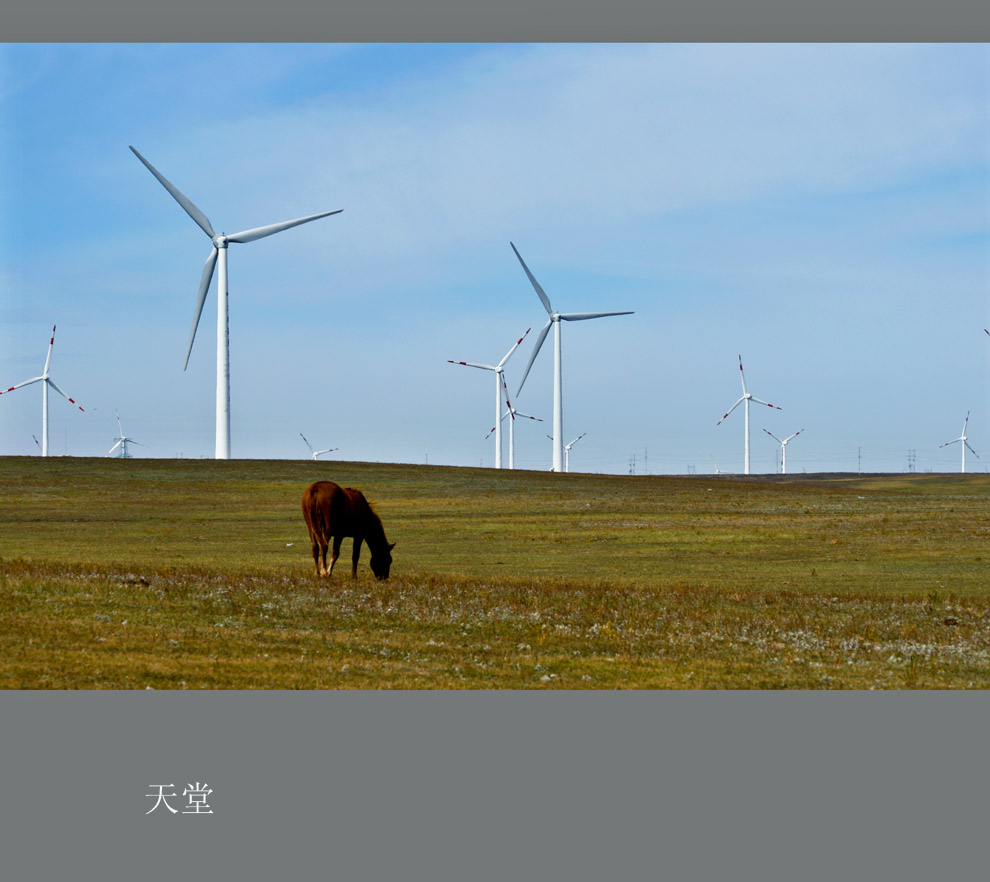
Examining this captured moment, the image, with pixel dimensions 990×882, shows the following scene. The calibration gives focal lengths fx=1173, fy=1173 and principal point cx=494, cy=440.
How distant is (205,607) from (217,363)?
70.2 metres

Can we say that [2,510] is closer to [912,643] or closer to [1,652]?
[1,652]

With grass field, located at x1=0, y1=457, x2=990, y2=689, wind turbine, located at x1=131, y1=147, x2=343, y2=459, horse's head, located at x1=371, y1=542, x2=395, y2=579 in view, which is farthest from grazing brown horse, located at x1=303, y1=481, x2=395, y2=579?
wind turbine, located at x1=131, y1=147, x2=343, y2=459

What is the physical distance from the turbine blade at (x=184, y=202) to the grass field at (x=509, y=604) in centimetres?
3587

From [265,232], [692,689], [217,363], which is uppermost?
[265,232]

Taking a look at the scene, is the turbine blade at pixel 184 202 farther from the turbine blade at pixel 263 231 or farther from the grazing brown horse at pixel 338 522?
the grazing brown horse at pixel 338 522

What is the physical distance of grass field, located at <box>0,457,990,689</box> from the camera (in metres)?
16.6

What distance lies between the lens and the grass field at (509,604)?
16578mm

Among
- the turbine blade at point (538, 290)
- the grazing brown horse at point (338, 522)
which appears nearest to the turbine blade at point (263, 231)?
the turbine blade at point (538, 290)

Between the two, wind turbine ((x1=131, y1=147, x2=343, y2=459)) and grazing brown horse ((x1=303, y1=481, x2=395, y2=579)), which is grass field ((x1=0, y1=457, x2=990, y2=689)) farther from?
wind turbine ((x1=131, y1=147, x2=343, y2=459))

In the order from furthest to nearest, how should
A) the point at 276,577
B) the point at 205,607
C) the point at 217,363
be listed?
the point at 217,363 < the point at 276,577 < the point at 205,607

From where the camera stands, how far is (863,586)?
102ft

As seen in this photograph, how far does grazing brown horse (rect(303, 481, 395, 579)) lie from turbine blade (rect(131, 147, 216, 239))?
6351 centimetres

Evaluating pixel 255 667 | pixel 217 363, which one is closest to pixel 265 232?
pixel 217 363

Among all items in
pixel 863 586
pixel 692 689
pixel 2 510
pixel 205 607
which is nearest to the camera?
pixel 692 689
